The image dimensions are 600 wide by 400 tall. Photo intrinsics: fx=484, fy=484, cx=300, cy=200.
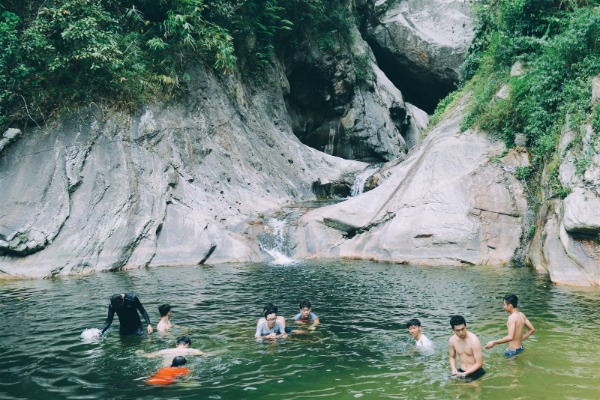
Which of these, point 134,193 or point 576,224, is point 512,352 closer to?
point 576,224

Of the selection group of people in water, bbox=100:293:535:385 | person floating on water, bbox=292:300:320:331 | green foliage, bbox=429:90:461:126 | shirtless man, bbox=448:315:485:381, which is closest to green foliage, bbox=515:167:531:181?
green foliage, bbox=429:90:461:126

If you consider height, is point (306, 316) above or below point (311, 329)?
above

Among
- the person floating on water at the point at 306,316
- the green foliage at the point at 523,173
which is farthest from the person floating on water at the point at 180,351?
the green foliage at the point at 523,173

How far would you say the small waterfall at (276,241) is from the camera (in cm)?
2092

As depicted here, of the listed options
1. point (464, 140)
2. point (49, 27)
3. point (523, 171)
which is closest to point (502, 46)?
point (464, 140)

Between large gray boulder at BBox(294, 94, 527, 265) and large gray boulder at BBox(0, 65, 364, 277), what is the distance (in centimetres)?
359

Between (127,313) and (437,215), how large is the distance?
12.5 m

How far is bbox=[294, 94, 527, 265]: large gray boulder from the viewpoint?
1809 cm

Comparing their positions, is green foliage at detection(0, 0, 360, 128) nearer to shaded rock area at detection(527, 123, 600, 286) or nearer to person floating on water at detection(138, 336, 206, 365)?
person floating on water at detection(138, 336, 206, 365)

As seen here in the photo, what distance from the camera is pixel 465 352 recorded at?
7.50m

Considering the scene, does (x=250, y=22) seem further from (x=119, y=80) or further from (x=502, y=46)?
(x=502, y=46)

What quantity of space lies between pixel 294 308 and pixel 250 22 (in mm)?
22469

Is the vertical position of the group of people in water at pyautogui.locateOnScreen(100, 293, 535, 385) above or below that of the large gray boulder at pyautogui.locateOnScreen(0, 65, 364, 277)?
below

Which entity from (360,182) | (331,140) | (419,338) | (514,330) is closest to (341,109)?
(331,140)
